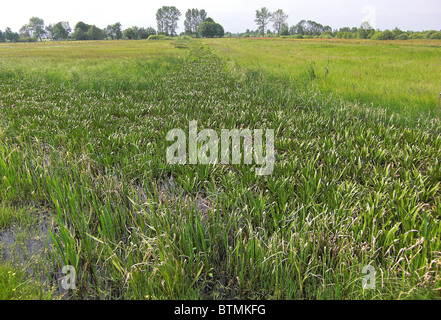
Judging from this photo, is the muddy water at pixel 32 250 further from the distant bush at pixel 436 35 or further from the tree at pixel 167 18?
the tree at pixel 167 18

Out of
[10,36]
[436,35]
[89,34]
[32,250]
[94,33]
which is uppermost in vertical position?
[94,33]

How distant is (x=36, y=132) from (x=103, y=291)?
415 cm

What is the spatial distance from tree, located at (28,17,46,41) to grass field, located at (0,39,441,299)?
16129cm

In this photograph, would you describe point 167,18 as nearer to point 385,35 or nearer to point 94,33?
point 94,33

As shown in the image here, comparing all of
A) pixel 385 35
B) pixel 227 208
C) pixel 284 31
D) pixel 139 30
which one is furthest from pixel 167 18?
pixel 227 208

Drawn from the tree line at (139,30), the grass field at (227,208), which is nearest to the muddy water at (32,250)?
the grass field at (227,208)

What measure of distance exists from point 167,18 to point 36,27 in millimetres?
66812

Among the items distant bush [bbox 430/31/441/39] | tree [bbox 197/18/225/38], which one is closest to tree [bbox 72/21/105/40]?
tree [bbox 197/18/225/38]

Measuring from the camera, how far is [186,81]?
11.0 m

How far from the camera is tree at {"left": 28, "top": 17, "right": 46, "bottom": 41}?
125562 millimetres

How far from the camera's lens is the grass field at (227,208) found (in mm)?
1742

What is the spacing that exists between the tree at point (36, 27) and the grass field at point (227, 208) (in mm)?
161294

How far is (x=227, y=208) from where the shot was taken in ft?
8.14

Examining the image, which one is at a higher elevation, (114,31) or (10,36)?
(114,31)
